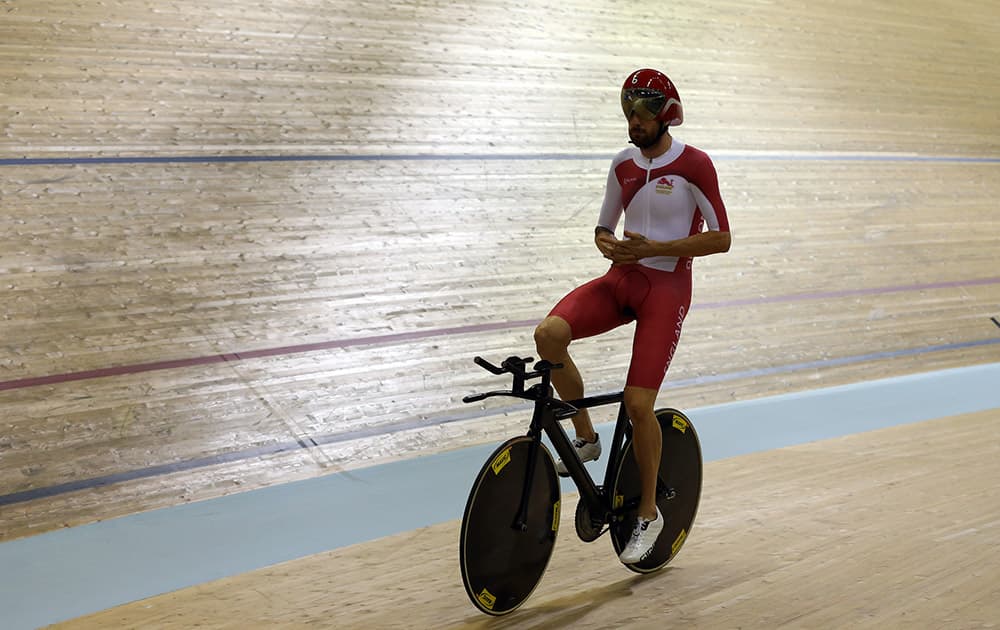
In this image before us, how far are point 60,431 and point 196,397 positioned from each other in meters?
0.49

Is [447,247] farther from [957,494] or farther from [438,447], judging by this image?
[957,494]

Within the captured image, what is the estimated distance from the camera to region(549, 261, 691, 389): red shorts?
2.52 meters

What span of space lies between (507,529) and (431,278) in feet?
7.70

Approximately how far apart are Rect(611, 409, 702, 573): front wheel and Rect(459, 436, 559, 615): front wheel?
0.24m

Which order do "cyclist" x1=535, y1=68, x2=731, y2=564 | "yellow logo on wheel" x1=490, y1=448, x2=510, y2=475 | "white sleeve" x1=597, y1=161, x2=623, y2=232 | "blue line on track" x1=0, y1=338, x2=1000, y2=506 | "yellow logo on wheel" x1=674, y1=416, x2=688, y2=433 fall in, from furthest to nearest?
"blue line on track" x1=0, y1=338, x2=1000, y2=506 → "yellow logo on wheel" x1=674, y1=416, x2=688, y2=433 → "white sleeve" x1=597, y1=161, x2=623, y2=232 → "cyclist" x1=535, y1=68, x2=731, y2=564 → "yellow logo on wheel" x1=490, y1=448, x2=510, y2=475

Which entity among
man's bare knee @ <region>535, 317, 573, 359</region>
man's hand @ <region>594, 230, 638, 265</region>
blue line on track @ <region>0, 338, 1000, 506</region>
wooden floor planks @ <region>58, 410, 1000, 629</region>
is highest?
man's hand @ <region>594, 230, 638, 265</region>

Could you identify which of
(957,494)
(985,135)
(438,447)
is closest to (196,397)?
(438,447)

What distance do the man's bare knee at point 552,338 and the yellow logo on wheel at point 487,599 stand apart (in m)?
0.59

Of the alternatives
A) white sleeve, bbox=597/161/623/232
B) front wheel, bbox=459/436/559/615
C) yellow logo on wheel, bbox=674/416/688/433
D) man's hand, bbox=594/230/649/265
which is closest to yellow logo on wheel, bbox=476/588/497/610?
front wheel, bbox=459/436/559/615

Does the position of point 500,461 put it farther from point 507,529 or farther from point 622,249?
point 622,249

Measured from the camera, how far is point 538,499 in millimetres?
2445

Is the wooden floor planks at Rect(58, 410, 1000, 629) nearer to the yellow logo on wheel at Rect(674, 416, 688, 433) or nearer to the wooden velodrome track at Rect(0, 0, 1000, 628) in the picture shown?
the wooden velodrome track at Rect(0, 0, 1000, 628)

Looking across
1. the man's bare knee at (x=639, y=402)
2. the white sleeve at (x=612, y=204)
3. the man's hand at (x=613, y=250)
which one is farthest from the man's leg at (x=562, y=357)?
the white sleeve at (x=612, y=204)

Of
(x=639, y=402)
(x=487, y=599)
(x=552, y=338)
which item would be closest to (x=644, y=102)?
(x=552, y=338)
